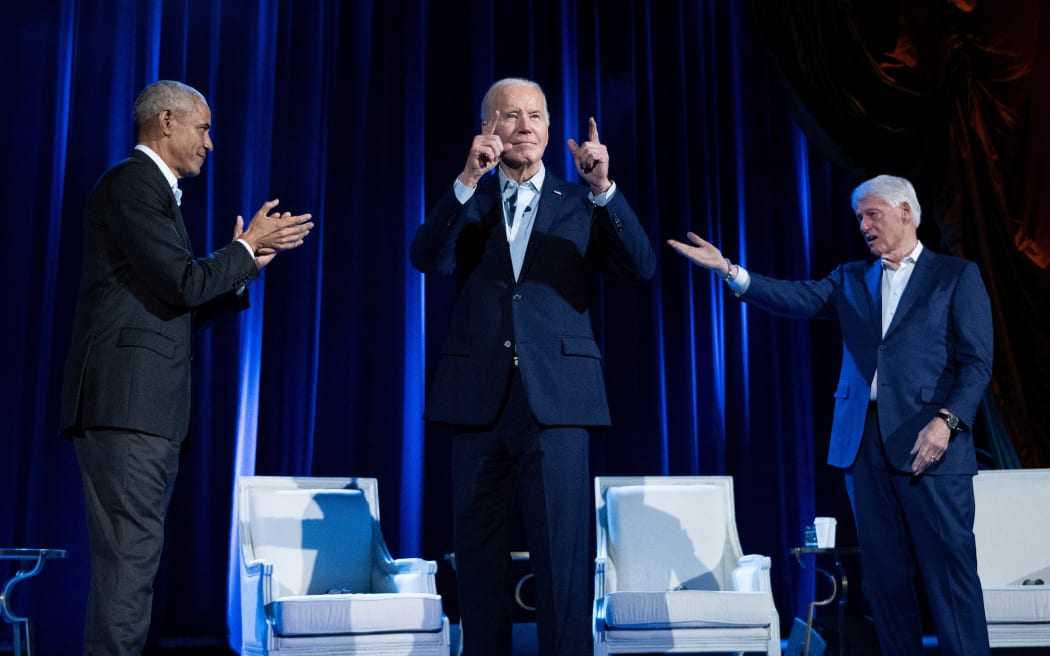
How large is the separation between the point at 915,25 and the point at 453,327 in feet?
12.5

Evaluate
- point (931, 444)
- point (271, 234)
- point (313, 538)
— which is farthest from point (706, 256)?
point (313, 538)

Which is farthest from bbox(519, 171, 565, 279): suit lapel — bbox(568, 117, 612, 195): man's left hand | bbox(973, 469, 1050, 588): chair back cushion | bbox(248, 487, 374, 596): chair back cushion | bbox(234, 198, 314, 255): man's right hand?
bbox(973, 469, 1050, 588): chair back cushion

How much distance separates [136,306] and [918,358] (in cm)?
212

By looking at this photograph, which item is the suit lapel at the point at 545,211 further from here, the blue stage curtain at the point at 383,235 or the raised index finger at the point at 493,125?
the blue stage curtain at the point at 383,235

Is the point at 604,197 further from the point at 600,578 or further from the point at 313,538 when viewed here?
the point at 313,538

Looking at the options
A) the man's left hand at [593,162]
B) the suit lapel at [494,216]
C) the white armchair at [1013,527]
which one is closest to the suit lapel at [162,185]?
the suit lapel at [494,216]

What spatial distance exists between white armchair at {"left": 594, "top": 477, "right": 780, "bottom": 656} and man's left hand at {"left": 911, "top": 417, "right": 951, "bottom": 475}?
3.67 ft

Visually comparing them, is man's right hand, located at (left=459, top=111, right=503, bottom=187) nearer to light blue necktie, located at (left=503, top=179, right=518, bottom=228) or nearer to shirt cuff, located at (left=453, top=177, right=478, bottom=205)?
shirt cuff, located at (left=453, top=177, right=478, bottom=205)

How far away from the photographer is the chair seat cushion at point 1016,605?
3.54 meters

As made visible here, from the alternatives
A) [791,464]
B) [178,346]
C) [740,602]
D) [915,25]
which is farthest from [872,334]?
[915,25]

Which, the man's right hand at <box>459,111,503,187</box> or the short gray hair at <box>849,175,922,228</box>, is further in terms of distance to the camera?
the short gray hair at <box>849,175,922,228</box>

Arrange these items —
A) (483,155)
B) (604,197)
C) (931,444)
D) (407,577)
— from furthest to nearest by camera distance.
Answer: (407,577), (931,444), (604,197), (483,155)

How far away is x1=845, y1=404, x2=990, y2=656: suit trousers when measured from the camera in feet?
9.16

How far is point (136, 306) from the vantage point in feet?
7.40
